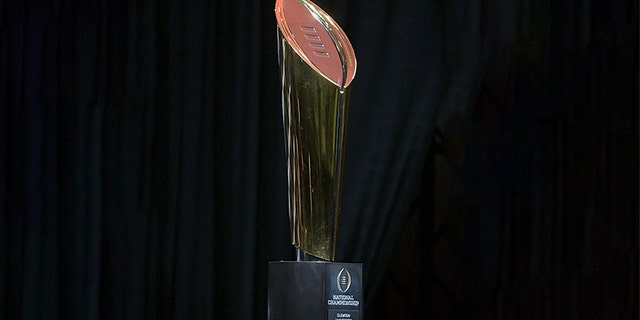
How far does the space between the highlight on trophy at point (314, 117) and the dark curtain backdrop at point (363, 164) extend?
0.89 metres

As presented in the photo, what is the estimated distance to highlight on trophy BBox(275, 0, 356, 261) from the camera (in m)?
1.60

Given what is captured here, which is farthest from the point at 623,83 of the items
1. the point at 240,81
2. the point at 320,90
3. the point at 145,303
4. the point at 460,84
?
the point at 145,303

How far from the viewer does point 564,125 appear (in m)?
2.53

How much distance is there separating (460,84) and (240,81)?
0.63 metres

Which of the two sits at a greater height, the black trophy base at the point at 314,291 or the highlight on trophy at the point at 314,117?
the highlight on trophy at the point at 314,117

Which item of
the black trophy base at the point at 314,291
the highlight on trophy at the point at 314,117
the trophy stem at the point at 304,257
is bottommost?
the black trophy base at the point at 314,291

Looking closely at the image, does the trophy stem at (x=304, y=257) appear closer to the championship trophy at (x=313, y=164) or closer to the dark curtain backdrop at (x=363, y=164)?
the championship trophy at (x=313, y=164)

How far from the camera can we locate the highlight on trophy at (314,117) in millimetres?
1602

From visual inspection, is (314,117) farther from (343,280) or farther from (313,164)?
(343,280)

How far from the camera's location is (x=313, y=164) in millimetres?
1618

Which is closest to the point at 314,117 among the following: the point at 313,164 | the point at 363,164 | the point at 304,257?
the point at 313,164

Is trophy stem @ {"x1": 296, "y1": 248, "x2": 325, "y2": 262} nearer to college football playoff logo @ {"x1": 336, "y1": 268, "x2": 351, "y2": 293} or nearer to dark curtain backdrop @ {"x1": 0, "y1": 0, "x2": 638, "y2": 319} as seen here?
college football playoff logo @ {"x1": 336, "y1": 268, "x2": 351, "y2": 293}

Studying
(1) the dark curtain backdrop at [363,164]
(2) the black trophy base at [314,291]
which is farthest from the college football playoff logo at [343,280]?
(1) the dark curtain backdrop at [363,164]

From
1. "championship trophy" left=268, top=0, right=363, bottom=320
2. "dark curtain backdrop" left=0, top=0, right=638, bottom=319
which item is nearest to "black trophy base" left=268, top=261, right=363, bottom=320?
"championship trophy" left=268, top=0, right=363, bottom=320
